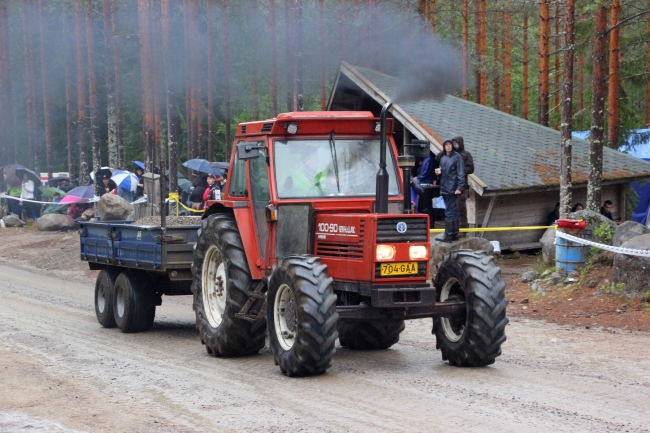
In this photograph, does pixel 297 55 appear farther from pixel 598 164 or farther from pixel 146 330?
pixel 146 330

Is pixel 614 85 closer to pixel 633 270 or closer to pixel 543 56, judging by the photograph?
pixel 543 56

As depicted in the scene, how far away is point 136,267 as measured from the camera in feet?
40.9

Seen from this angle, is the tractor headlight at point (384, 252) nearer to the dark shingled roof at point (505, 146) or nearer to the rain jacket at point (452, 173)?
the rain jacket at point (452, 173)

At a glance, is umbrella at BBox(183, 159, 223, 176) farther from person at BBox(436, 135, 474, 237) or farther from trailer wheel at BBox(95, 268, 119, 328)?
trailer wheel at BBox(95, 268, 119, 328)

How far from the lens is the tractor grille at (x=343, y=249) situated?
8.96 meters

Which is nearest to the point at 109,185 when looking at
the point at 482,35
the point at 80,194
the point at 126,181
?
the point at 126,181

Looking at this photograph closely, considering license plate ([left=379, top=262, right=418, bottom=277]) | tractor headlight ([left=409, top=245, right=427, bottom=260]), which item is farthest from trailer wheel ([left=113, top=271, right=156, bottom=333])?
tractor headlight ([left=409, top=245, right=427, bottom=260])

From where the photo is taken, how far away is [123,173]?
2939 centimetres

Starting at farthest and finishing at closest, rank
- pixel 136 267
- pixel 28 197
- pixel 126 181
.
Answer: pixel 28 197
pixel 126 181
pixel 136 267

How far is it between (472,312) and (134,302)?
552 centimetres

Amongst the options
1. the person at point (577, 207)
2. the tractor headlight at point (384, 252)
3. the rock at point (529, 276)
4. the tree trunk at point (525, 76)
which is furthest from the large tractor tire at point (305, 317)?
the tree trunk at point (525, 76)

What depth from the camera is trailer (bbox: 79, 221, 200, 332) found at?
1198 cm

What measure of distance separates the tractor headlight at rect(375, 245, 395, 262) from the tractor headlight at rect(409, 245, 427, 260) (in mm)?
200

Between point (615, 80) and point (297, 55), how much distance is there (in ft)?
28.3
